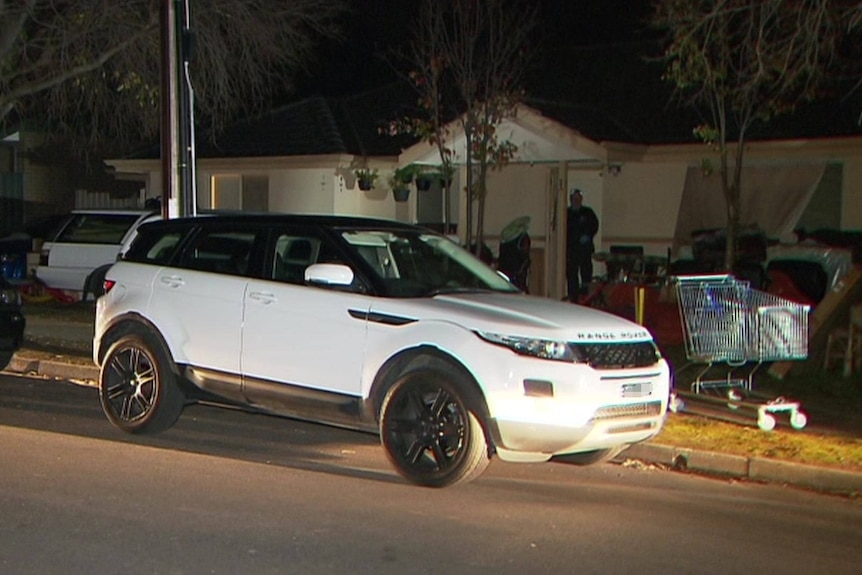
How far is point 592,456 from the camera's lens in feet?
28.3

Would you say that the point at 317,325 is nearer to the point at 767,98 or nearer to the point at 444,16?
the point at 767,98

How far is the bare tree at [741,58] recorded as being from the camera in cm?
1217

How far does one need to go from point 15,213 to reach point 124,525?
2757 centimetres

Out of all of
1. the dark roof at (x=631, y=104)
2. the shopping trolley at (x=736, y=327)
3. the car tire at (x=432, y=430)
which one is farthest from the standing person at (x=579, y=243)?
the car tire at (x=432, y=430)

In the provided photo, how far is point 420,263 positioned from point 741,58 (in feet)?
24.0

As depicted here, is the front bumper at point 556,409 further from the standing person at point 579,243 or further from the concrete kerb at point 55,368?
the standing person at point 579,243

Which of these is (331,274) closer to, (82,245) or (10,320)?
(10,320)

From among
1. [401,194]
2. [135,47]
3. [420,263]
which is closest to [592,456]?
[420,263]

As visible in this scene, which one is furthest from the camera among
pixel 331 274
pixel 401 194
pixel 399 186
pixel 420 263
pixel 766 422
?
pixel 401 194

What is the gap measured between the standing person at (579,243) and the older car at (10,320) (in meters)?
8.66

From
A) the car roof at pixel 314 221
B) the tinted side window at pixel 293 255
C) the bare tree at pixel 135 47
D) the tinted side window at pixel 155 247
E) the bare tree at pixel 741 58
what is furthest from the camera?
the bare tree at pixel 135 47

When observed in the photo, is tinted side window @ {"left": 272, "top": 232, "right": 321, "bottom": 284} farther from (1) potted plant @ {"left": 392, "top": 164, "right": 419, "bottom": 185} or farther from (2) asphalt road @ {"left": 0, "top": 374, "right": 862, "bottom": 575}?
(1) potted plant @ {"left": 392, "top": 164, "right": 419, "bottom": 185}

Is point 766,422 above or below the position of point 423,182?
below

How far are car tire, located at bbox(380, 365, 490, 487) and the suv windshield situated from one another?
756 mm
